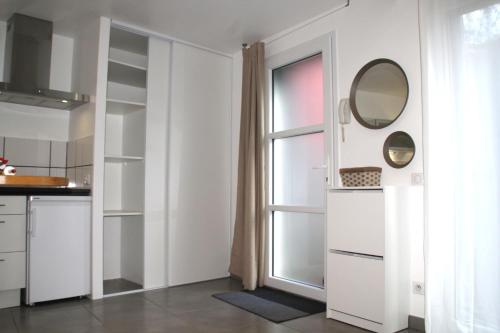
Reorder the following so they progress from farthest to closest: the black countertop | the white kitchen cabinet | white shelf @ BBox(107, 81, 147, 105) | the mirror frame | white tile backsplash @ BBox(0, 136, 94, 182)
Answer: white shelf @ BBox(107, 81, 147, 105)
white tile backsplash @ BBox(0, 136, 94, 182)
the black countertop
the mirror frame
the white kitchen cabinet

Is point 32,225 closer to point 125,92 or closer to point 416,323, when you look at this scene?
point 125,92

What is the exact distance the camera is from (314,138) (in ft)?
11.4

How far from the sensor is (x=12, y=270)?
295 cm

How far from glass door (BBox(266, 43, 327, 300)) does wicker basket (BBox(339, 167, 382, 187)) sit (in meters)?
0.45

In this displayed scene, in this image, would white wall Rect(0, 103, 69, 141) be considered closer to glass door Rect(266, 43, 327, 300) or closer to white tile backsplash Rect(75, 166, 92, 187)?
white tile backsplash Rect(75, 166, 92, 187)

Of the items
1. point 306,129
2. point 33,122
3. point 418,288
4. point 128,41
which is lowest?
point 418,288

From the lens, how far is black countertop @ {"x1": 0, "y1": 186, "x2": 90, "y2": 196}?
9.88 feet

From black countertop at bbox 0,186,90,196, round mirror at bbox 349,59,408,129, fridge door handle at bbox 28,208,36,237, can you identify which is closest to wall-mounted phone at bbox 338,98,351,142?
round mirror at bbox 349,59,408,129

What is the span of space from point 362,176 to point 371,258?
58 cm

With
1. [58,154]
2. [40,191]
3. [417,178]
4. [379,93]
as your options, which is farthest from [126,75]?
[417,178]

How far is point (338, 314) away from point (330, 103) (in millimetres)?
1694

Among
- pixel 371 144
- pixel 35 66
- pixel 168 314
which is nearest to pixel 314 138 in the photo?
pixel 371 144

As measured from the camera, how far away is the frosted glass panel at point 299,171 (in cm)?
341

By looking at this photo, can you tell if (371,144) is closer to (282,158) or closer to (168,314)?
(282,158)
